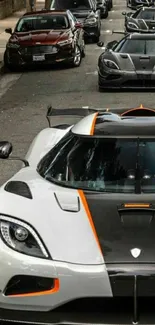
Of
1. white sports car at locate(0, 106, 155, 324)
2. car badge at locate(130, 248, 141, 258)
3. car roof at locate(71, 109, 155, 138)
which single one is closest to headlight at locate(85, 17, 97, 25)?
car roof at locate(71, 109, 155, 138)

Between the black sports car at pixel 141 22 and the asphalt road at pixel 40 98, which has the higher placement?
the asphalt road at pixel 40 98

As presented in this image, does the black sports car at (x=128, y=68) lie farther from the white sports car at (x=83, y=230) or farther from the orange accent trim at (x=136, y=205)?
the orange accent trim at (x=136, y=205)

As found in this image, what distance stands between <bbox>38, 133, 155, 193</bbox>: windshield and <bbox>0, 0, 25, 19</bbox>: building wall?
3350 centimetres

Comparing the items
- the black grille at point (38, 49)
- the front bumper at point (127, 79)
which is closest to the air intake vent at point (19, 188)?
the front bumper at point (127, 79)

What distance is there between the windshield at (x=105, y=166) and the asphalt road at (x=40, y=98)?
387 cm

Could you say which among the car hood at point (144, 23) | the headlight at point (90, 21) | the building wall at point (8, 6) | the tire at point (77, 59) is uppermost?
the tire at point (77, 59)

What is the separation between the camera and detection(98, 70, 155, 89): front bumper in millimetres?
15492

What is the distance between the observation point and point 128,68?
15.6 metres

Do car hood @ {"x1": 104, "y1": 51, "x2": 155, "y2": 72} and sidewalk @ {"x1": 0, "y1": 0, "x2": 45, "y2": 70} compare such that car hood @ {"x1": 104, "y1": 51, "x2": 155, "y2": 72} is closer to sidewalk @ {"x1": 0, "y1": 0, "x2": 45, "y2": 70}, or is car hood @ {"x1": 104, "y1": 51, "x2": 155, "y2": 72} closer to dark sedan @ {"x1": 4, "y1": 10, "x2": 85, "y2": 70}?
dark sedan @ {"x1": 4, "y1": 10, "x2": 85, "y2": 70}

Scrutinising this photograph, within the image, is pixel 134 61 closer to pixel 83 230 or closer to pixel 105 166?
pixel 105 166

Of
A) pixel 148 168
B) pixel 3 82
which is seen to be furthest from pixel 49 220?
pixel 3 82

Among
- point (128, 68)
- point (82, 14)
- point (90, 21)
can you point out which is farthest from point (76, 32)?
point (82, 14)

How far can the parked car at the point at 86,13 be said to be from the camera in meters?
26.2

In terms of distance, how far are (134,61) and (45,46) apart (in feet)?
14.4
